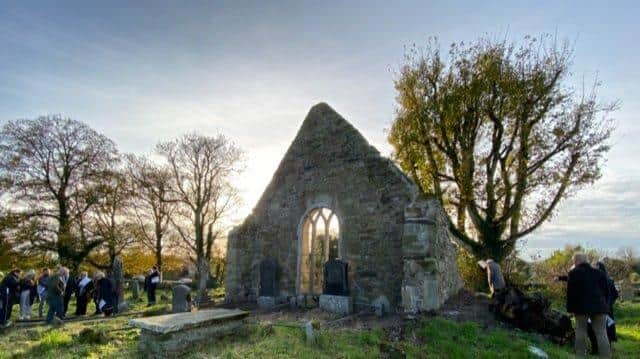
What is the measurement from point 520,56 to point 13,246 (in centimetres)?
2695

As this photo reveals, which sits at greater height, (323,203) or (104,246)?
(323,203)

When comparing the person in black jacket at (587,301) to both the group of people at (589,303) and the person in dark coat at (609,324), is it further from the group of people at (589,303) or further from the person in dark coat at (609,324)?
the person in dark coat at (609,324)

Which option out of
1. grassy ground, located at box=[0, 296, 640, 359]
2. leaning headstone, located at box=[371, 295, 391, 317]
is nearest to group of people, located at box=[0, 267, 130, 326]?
grassy ground, located at box=[0, 296, 640, 359]

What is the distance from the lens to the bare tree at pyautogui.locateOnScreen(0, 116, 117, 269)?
22.5 meters

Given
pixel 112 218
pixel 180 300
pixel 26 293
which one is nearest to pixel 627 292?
pixel 180 300

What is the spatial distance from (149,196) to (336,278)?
62.0 feet

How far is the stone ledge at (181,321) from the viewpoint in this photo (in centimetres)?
780

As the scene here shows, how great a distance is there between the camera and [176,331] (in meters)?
7.98

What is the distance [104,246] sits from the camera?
25078 millimetres

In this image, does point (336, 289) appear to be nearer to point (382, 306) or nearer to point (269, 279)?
point (382, 306)

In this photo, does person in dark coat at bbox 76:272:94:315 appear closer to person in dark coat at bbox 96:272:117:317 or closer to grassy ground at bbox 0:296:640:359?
person in dark coat at bbox 96:272:117:317

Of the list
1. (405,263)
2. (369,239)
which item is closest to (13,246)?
(369,239)

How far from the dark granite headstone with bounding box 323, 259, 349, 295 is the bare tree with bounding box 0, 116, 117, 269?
17.3 m

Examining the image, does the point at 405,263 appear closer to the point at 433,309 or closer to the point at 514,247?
the point at 433,309
